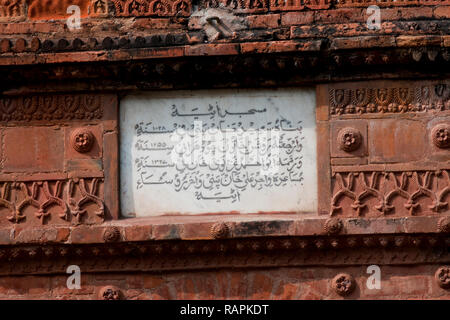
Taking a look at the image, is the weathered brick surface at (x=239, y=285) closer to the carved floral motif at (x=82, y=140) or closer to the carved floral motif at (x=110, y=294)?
the carved floral motif at (x=110, y=294)

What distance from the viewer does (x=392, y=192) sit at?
755 cm

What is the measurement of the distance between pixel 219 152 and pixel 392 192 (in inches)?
54.3

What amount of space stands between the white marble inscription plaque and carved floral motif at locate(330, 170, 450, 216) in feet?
0.84

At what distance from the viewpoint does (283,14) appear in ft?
25.6

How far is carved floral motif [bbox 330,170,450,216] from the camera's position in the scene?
751cm

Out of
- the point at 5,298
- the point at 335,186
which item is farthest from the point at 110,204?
the point at 335,186

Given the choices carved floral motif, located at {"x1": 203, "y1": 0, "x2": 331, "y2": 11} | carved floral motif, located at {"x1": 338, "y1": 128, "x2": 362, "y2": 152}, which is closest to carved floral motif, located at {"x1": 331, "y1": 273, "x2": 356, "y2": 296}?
carved floral motif, located at {"x1": 338, "y1": 128, "x2": 362, "y2": 152}

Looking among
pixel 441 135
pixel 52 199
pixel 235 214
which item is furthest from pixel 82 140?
pixel 441 135

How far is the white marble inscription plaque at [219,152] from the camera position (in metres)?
7.74

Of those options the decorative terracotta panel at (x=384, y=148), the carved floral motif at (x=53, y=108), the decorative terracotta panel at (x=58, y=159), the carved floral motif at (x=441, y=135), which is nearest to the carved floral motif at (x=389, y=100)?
the decorative terracotta panel at (x=384, y=148)

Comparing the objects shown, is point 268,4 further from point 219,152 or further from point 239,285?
point 239,285

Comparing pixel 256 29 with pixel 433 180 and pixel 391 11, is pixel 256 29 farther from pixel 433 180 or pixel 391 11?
pixel 433 180

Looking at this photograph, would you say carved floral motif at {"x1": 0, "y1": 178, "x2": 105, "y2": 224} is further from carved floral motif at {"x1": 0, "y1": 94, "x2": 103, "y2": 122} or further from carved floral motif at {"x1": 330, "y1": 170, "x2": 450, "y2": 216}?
carved floral motif at {"x1": 330, "y1": 170, "x2": 450, "y2": 216}

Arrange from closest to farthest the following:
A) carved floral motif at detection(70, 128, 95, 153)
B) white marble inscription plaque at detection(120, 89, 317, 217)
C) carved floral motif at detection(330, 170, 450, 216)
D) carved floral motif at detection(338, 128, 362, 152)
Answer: carved floral motif at detection(330, 170, 450, 216), carved floral motif at detection(338, 128, 362, 152), white marble inscription plaque at detection(120, 89, 317, 217), carved floral motif at detection(70, 128, 95, 153)
